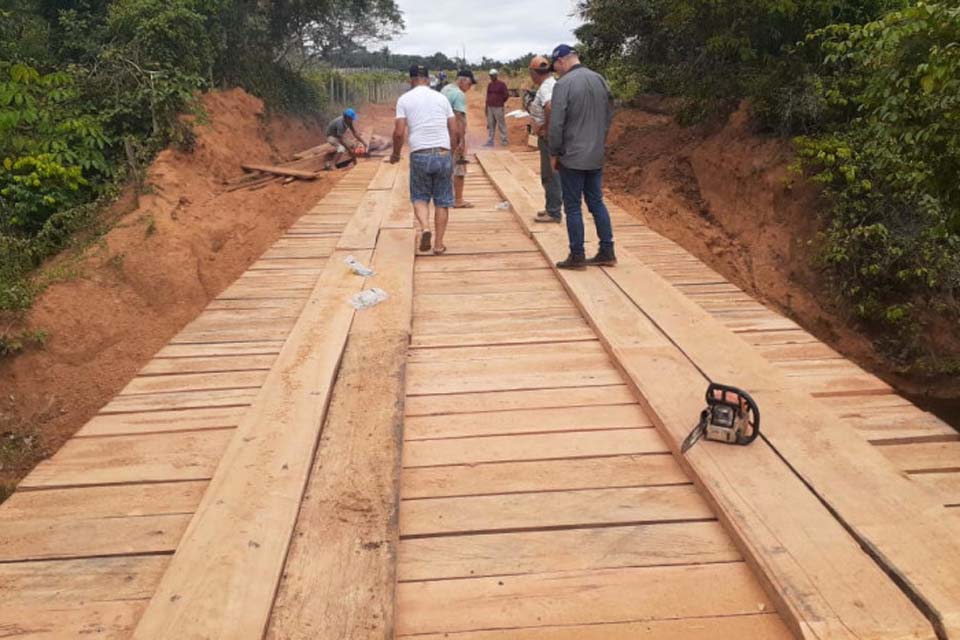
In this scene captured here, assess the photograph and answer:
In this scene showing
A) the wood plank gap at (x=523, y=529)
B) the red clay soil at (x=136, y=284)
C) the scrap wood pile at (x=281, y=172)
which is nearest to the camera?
the wood plank gap at (x=523, y=529)

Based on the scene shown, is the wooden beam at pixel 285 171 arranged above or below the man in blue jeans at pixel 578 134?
below

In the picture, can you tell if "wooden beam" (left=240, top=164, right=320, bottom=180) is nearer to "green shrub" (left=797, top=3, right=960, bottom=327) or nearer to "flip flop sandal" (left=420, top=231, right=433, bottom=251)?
"flip flop sandal" (left=420, top=231, right=433, bottom=251)

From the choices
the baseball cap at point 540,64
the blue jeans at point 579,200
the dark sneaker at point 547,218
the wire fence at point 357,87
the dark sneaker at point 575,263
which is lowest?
the dark sneaker at point 575,263

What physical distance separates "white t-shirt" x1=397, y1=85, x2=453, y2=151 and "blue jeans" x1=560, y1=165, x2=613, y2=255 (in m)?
1.23

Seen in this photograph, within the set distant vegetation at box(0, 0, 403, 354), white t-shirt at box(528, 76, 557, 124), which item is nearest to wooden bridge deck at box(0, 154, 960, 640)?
white t-shirt at box(528, 76, 557, 124)

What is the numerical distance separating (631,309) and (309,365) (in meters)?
2.04

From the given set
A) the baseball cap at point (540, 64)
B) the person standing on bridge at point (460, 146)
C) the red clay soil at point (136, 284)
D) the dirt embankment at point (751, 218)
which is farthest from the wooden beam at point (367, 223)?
the dirt embankment at point (751, 218)

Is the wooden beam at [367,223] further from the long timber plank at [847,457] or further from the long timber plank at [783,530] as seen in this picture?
the long timber plank at [783,530]

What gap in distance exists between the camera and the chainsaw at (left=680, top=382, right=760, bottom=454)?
2.74 meters

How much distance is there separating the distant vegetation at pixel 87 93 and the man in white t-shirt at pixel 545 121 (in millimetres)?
5129

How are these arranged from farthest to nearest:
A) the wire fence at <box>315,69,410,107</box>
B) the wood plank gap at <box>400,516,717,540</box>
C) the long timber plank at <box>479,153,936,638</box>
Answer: the wire fence at <box>315,69,410,107</box> < the wood plank gap at <box>400,516,717,540</box> < the long timber plank at <box>479,153,936,638</box>

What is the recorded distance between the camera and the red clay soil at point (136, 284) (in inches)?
241

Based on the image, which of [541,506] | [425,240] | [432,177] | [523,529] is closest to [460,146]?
[432,177]

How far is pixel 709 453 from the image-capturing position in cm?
271
